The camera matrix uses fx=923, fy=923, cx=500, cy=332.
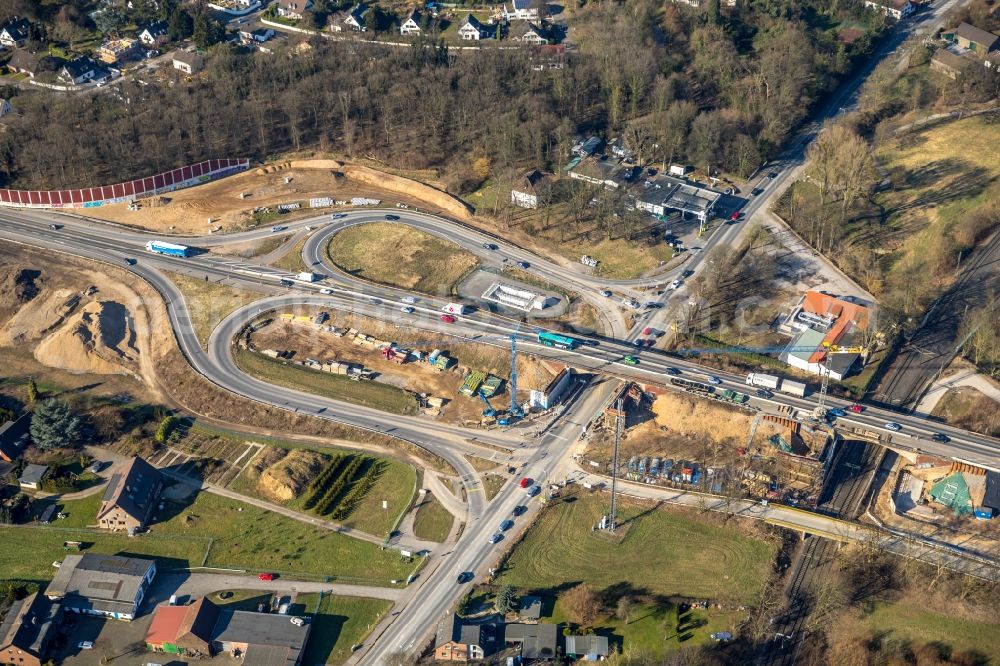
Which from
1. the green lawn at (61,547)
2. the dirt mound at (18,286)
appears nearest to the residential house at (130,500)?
the green lawn at (61,547)

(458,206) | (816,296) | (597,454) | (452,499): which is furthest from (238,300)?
(816,296)

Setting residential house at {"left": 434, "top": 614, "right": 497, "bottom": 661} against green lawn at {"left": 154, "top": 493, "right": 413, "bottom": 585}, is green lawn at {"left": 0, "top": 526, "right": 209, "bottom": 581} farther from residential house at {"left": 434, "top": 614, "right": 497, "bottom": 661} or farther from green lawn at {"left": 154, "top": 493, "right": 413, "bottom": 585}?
residential house at {"left": 434, "top": 614, "right": 497, "bottom": 661}

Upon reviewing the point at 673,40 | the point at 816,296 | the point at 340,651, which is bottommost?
the point at 340,651

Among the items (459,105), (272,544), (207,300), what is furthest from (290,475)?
(459,105)

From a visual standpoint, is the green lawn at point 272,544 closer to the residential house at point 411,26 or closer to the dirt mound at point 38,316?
the dirt mound at point 38,316

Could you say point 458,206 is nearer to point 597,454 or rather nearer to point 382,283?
point 382,283

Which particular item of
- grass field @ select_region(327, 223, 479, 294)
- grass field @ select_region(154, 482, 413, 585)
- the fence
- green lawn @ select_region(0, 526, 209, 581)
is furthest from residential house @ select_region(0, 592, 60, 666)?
the fence

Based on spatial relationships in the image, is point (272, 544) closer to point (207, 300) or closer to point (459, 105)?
point (207, 300)
